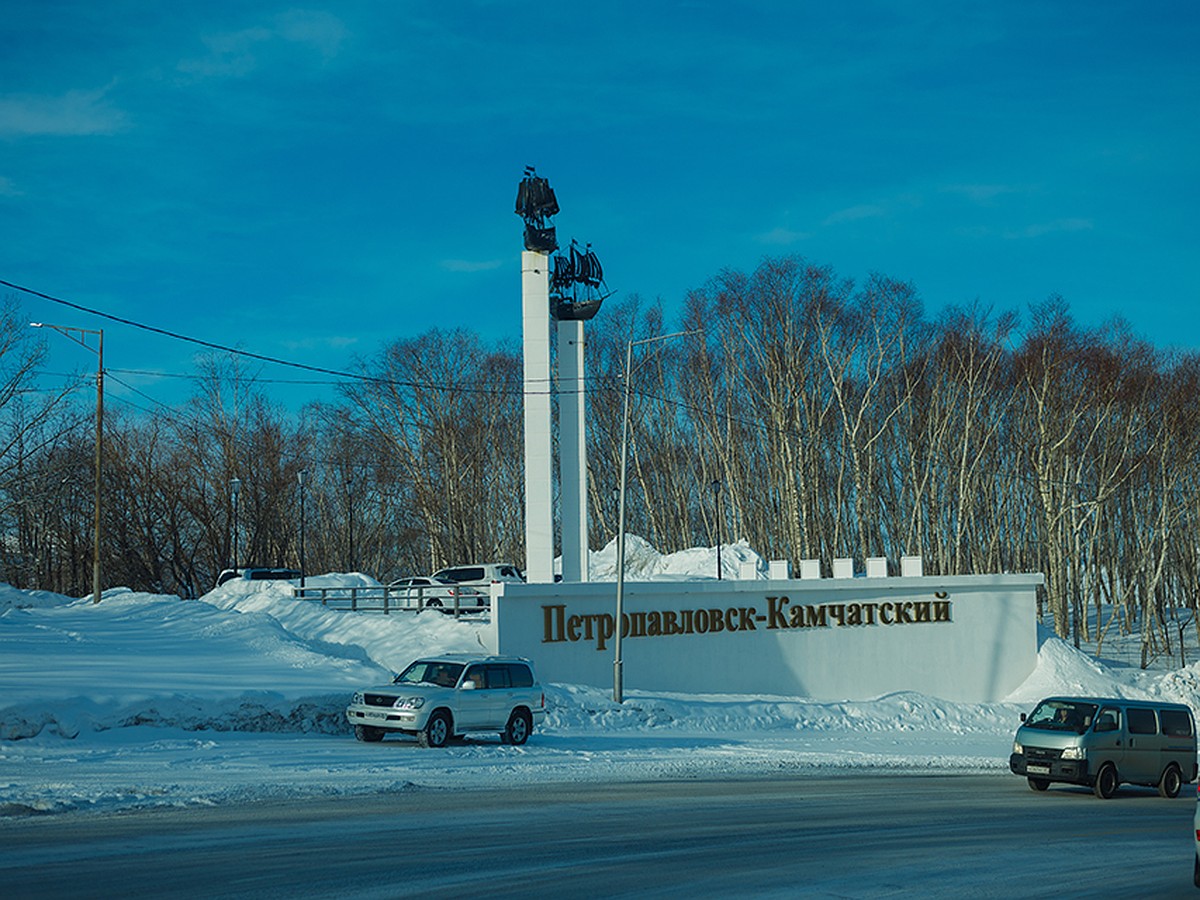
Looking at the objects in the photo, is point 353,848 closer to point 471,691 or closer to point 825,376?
point 471,691

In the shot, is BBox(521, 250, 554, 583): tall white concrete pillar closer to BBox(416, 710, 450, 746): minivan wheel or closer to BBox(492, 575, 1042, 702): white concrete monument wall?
BBox(492, 575, 1042, 702): white concrete monument wall

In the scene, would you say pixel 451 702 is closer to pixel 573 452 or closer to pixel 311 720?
pixel 311 720

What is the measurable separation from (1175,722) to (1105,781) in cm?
216

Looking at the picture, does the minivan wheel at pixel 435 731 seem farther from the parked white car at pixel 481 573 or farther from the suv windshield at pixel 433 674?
the parked white car at pixel 481 573

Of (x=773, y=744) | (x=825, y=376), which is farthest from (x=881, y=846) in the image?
(x=825, y=376)

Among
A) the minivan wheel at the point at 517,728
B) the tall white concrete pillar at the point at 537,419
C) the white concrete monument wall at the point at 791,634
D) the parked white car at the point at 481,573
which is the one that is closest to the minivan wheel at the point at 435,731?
the minivan wheel at the point at 517,728

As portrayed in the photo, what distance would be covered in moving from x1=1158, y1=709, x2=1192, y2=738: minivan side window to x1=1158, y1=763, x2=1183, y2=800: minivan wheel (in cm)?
57

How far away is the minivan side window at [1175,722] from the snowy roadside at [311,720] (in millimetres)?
4600

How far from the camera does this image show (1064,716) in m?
21.4

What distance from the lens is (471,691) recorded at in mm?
24094

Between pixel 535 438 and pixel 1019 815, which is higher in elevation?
pixel 535 438

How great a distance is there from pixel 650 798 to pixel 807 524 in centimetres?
4718

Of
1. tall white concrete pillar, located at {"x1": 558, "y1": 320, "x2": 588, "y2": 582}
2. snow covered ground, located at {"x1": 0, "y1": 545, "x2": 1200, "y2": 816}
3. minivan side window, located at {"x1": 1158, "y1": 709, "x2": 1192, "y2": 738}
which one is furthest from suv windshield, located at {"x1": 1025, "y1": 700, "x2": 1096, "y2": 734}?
tall white concrete pillar, located at {"x1": 558, "y1": 320, "x2": 588, "y2": 582}

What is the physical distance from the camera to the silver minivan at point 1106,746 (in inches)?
805
